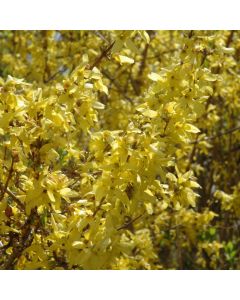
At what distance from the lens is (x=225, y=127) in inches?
227

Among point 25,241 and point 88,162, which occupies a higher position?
→ point 88,162

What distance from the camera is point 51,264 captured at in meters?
2.06

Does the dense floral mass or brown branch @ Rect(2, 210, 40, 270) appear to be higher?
the dense floral mass

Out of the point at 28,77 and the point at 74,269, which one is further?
the point at 28,77

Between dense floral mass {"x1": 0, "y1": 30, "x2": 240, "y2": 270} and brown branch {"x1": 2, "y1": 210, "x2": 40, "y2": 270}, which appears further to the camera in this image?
brown branch {"x1": 2, "y1": 210, "x2": 40, "y2": 270}

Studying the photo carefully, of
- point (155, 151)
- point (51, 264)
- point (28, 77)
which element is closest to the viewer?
point (155, 151)

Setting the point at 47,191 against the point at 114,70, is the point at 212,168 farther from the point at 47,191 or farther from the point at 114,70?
the point at 47,191

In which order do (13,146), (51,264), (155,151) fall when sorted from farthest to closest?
(51,264)
(13,146)
(155,151)

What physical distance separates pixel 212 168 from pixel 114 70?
4.80 ft

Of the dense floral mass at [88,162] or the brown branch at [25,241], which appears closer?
the dense floral mass at [88,162]

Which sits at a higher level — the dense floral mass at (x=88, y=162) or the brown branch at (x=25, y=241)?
the dense floral mass at (x=88, y=162)
